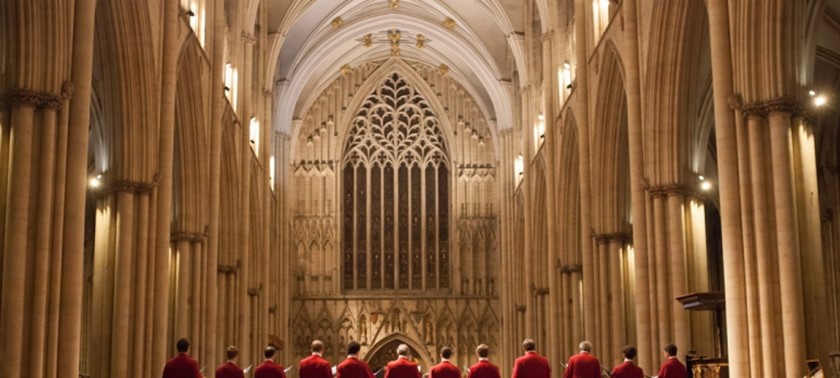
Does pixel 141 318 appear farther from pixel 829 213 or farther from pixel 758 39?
pixel 829 213

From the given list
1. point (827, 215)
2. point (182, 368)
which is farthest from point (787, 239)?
point (827, 215)

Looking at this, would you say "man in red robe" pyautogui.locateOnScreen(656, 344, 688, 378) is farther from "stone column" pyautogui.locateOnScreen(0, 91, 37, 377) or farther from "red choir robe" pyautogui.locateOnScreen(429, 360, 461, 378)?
"stone column" pyautogui.locateOnScreen(0, 91, 37, 377)

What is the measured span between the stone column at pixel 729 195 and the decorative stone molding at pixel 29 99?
398 inches

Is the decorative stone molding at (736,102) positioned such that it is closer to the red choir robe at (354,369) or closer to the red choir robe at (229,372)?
the red choir robe at (354,369)

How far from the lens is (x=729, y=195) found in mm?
18234

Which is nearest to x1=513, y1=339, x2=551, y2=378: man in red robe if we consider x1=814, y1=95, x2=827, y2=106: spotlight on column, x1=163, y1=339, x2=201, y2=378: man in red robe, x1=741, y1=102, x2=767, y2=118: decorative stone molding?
x1=163, y1=339, x2=201, y2=378: man in red robe

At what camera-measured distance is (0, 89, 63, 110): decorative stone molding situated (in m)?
17.2

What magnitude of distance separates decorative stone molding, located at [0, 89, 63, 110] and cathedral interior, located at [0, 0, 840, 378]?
0.02 meters

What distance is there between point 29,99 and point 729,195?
10.6 m

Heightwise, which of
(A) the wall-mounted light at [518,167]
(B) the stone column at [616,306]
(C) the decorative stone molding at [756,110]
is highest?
(A) the wall-mounted light at [518,167]

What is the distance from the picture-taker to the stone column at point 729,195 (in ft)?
58.3

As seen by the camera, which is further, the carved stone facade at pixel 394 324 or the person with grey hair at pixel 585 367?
the carved stone facade at pixel 394 324

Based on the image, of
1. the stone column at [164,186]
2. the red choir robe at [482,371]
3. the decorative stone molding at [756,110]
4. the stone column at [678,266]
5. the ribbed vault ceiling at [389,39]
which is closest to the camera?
the red choir robe at [482,371]

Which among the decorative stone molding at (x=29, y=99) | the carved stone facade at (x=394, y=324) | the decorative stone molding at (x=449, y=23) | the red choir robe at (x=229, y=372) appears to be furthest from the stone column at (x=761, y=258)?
the carved stone facade at (x=394, y=324)
